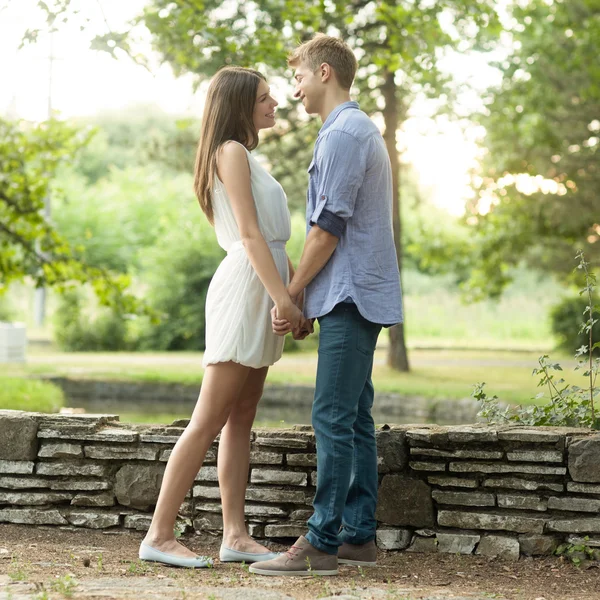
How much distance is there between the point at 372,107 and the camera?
14.8 m

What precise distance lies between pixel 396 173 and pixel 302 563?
11705 millimetres

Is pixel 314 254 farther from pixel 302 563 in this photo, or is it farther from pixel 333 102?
pixel 302 563

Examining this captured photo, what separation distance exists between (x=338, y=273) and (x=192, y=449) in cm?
86

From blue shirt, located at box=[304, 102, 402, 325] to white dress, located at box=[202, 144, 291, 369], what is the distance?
0.21 meters

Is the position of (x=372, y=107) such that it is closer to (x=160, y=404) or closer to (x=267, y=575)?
(x=160, y=404)

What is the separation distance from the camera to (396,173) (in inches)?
567

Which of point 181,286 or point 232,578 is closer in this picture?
point 232,578

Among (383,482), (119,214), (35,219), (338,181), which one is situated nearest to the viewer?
(338,181)

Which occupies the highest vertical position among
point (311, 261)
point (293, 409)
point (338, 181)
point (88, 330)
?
point (338, 181)

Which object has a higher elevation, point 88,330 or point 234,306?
point 234,306

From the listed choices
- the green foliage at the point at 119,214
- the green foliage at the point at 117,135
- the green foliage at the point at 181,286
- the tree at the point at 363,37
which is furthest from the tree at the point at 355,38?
the green foliage at the point at 117,135

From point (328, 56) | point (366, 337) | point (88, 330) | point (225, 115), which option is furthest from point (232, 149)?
point (88, 330)

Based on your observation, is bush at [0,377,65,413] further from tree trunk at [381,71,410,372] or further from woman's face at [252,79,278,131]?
woman's face at [252,79,278,131]

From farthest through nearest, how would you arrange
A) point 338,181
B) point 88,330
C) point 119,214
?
point 119,214 → point 88,330 → point 338,181
